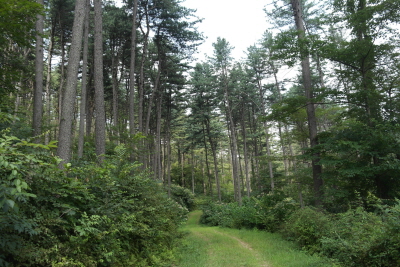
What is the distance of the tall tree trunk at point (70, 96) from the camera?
6457mm

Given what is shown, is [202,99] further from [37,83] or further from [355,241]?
[355,241]

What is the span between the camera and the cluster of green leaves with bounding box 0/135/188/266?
2.97m

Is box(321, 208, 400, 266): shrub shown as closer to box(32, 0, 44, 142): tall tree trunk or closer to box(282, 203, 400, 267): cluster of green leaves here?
box(282, 203, 400, 267): cluster of green leaves

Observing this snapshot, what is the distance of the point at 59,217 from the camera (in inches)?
152

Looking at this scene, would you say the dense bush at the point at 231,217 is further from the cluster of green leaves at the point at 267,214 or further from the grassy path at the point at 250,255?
→ the grassy path at the point at 250,255

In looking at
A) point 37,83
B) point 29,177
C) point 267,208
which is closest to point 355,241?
point 29,177

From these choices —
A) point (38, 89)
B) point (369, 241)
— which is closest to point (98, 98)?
point (38, 89)

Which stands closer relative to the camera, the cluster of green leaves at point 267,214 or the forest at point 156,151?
the forest at point 156,151

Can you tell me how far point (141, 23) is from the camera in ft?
56.0

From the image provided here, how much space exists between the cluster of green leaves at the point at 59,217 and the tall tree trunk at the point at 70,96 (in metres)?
1.45

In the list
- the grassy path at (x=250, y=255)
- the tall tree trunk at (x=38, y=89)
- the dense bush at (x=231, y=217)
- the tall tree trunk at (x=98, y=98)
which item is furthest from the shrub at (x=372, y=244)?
the tall tree trunk at (x=38, y=89)

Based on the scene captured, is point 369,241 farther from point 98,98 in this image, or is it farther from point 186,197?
point 186,197

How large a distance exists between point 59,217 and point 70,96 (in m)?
4.19

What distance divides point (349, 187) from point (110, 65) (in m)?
18.7
